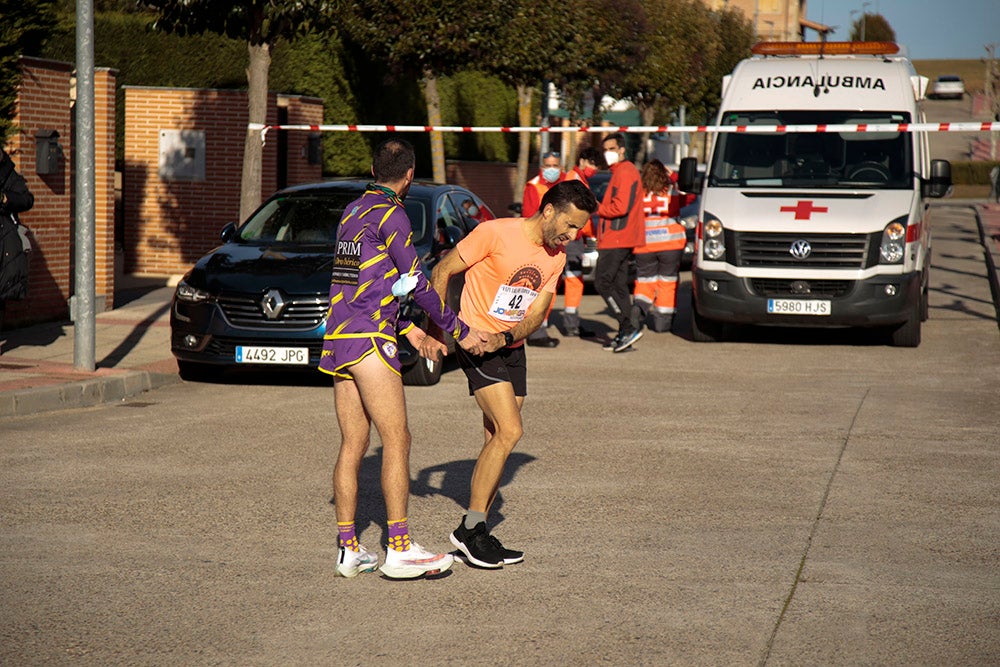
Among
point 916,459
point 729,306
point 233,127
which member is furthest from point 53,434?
point 233,127

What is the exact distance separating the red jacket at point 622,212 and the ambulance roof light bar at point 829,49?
265cm

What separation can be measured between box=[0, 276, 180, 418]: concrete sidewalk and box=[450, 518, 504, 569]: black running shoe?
500 centimetres

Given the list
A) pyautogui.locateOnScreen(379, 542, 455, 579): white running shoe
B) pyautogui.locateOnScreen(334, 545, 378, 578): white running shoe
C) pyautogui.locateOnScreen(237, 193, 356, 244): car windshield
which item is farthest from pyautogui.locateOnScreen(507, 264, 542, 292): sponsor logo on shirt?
pyautogui.locateOnScreen(237, 193, 356, 244): car windshield

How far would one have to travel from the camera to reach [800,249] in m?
14.0

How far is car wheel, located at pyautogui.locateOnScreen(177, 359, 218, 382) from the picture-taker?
470 inches

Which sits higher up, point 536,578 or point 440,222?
point 440,222

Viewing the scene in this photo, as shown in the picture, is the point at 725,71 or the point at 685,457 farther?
the point at 725,71

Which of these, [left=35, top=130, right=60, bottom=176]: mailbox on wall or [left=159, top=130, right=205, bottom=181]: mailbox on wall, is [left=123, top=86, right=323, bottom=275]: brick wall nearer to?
[left=159, top=130, right=205, bottom=181]: mailbox on wall

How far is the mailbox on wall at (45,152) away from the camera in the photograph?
1420cm

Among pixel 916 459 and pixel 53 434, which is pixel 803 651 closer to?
pixel 916 459

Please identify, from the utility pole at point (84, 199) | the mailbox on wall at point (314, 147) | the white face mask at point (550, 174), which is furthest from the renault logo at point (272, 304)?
the mailbox on wall at point (314, 147)

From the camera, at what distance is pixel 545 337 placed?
14555 millimetres

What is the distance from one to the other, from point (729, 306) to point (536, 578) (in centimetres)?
870

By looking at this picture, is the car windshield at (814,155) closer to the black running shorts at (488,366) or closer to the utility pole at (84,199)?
the utility pole at (84,199)
